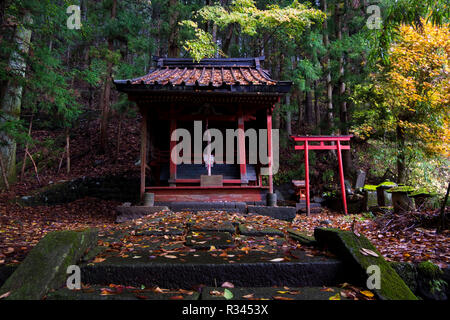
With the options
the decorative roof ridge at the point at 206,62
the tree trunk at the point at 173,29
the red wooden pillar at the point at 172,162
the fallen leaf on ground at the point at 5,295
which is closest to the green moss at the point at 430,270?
the fallen leaf on ground at the point at 5,295

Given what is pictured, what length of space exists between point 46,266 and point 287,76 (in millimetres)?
12792

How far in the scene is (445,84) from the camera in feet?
27.2

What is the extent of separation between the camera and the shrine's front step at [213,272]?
226 centimetres

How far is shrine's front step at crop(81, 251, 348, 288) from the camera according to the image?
2.26 meters

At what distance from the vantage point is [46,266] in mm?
2023

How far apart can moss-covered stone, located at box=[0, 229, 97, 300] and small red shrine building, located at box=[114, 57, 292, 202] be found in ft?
14.9

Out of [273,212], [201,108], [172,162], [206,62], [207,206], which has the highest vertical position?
[206,62]

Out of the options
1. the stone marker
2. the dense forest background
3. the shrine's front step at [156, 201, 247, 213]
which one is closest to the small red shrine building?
the shrine's front step at [156, 201, 247, 213]

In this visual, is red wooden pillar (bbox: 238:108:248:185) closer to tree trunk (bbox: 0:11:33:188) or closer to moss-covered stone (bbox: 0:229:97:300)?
moss-covered stone (bbox: 0:229:97:300)

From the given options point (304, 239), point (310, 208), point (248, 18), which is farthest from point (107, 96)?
point (304, 239)

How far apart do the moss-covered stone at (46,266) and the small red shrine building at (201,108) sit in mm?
4535

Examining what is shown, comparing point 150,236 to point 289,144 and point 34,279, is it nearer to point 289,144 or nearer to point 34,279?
point 34,279

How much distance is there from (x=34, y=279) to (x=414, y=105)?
11461 millimetres

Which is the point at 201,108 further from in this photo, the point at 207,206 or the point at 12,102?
the point at 12,102
